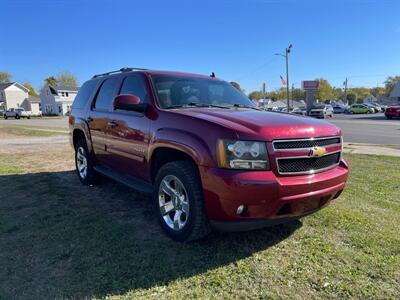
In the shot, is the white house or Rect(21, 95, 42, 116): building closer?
the white house

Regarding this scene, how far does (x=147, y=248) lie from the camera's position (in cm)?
346

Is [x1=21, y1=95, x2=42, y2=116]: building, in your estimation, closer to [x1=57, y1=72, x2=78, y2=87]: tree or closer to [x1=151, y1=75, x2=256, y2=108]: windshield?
[x1=57, y1=72, x2=78, y2=87]: tree

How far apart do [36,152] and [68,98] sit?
67.5m

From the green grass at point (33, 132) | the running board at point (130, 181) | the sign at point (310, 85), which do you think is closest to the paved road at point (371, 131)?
the green grass at point (33, 132)

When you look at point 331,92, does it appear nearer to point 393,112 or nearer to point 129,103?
point 393,112

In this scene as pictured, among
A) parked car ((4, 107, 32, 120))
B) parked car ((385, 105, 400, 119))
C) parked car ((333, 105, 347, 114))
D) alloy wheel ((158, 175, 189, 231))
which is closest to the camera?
alloy wheel ((158, 175, 189, 231))

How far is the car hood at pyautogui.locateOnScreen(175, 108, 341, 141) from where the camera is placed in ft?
9.75

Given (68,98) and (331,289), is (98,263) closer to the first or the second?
(331,289)

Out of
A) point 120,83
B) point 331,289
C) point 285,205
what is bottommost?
point 331,289

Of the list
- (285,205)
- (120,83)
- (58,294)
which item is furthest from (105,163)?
(285,205)

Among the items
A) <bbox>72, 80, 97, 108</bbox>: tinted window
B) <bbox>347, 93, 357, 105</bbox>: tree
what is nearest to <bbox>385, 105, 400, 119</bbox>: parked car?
<bbox>72, 80, 97, 108</bbox>: tinted window

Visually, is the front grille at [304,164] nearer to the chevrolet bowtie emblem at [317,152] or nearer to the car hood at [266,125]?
the chevrolet bowtie emblem at [317,152]

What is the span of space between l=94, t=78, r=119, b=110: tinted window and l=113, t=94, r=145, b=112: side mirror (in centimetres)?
124

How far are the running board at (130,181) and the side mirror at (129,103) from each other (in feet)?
3.17
